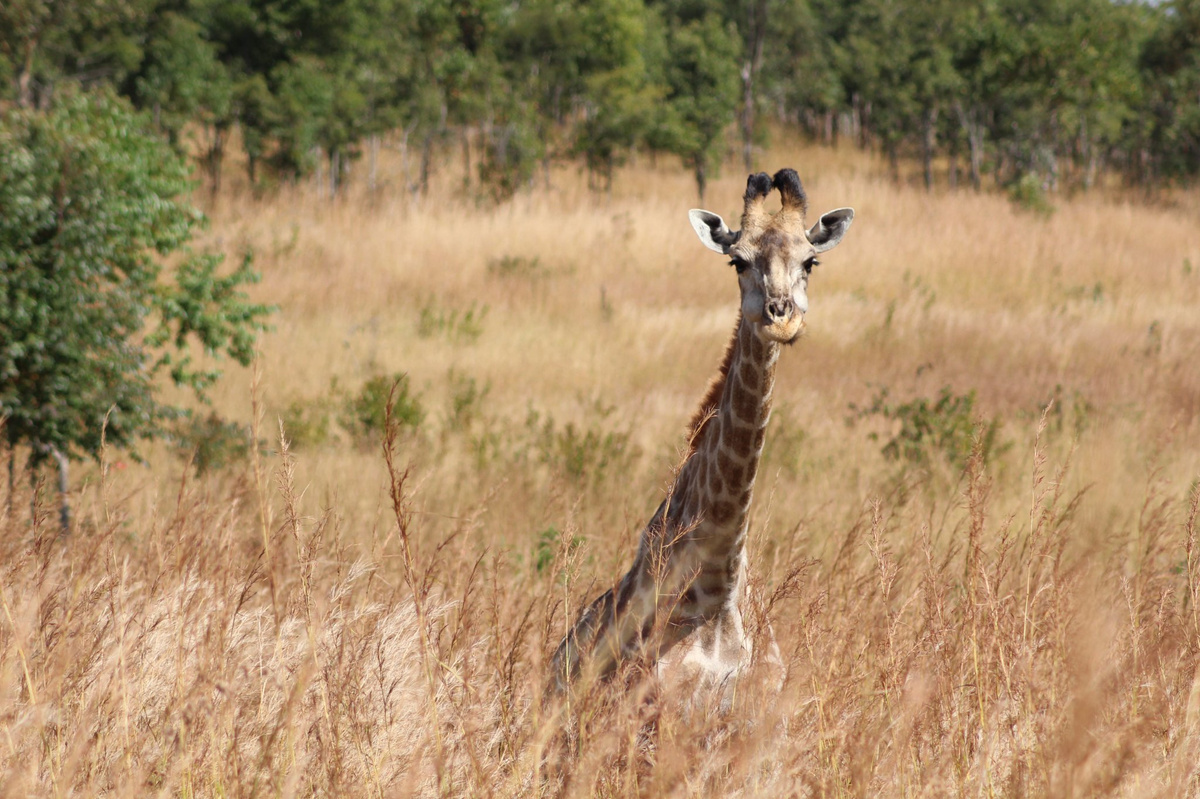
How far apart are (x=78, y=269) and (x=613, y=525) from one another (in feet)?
11.8

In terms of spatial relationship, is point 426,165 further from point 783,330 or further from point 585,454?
point 783,330

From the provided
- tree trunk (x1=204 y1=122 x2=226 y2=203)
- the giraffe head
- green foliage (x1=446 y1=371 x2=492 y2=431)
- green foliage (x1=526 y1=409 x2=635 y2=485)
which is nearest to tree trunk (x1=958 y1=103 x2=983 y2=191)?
tree trunk (x1=204 y1=122 x2=226 y2=203)

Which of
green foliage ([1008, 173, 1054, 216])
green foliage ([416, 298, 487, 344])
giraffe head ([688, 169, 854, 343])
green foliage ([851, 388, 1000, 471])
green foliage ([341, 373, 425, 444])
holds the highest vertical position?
giraffe head ([688, 169, 854, 343])

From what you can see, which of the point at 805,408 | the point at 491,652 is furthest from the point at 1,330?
the point at 805,408

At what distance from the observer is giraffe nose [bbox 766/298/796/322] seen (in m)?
2.76

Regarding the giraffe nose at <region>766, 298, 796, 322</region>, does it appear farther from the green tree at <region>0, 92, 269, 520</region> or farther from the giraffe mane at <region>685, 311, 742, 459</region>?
the green tree at <region>0, 92, 269, 520</region>

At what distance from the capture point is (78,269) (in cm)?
532

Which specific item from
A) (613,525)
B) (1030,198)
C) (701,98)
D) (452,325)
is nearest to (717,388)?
(613,525)

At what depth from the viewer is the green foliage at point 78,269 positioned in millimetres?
5199

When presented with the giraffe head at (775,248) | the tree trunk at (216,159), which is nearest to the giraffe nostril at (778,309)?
the giraffe head at (775,248)

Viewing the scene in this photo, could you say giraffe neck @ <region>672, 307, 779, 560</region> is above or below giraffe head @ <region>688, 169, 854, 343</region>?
below

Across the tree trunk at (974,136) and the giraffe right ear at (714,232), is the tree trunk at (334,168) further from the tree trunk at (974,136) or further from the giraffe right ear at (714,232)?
the giraffe right ear at (714,232)

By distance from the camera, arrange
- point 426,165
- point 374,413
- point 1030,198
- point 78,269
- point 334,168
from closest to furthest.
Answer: point 78,269, point 374,413, point 1030,198, point 334,168, point 426,165

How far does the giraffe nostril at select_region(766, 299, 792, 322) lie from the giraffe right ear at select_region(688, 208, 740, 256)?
0.51 m
